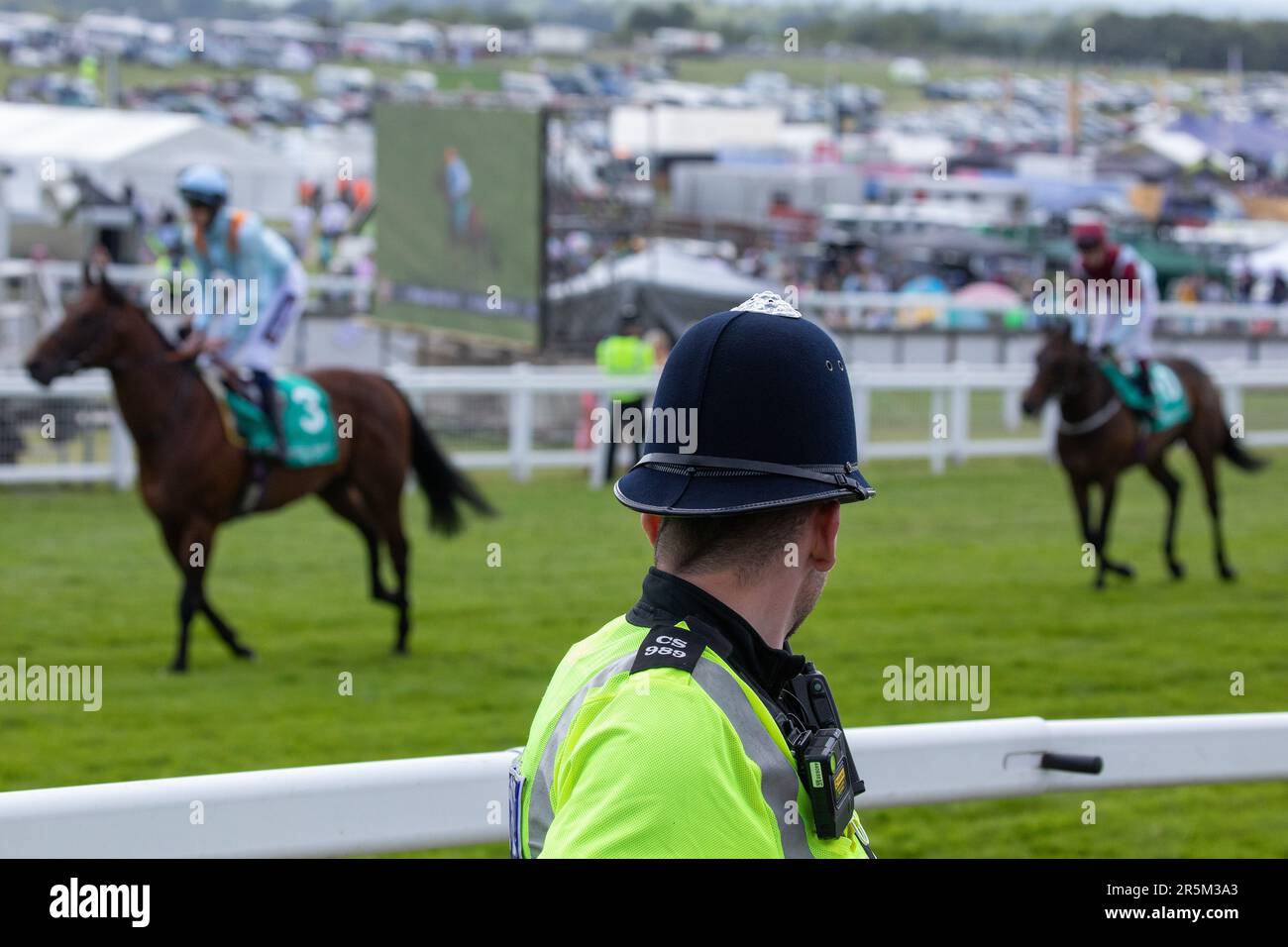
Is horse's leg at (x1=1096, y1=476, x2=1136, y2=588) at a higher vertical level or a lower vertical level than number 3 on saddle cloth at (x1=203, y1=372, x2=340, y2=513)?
lower

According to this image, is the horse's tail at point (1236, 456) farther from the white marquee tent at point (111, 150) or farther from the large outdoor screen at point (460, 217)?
the white marquee tent at point (111, 150)

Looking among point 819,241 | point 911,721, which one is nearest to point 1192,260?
point 819,241

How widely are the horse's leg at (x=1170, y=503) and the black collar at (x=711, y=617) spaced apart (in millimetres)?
9235

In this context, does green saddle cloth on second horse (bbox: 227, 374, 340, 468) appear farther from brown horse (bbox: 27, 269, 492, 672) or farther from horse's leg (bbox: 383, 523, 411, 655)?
horse's leg (bbox: 383, 523, 411, 655)

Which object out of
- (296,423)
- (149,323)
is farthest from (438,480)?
(149,323)

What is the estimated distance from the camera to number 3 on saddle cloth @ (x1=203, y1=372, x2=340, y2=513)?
26.5 feet

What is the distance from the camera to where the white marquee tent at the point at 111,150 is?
810 inches

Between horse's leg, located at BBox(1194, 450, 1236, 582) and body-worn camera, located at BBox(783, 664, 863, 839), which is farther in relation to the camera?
horse's leg, located at BBox(1194, 450, 1236, 582)

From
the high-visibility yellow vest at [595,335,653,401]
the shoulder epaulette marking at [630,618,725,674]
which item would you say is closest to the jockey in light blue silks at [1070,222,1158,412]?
the high-visibility yellow vest at [595,335,653,401]

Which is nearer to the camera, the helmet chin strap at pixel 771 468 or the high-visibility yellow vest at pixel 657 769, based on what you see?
the high-visibility yellow vest at pixel 657 769

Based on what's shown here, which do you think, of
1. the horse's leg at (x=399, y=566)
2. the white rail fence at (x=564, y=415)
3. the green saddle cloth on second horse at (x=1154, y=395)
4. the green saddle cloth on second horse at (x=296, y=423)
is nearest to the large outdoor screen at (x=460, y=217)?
the white rail fence at (x=564, y=415)

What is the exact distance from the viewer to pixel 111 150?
20.5 metres
